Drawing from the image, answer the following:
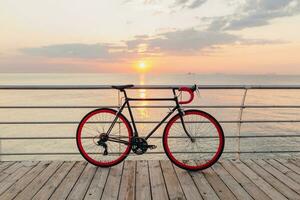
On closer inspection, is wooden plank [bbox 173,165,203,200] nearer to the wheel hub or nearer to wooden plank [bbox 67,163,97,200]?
the wheel hub

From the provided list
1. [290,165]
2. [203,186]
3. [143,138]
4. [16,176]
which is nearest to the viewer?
[203,186]

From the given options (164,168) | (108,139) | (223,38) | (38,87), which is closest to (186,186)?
(164,168)

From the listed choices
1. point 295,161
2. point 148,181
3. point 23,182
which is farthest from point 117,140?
point 295,161

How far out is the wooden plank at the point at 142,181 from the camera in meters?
3.19

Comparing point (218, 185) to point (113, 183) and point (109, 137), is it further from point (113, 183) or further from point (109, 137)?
point (109, 137)

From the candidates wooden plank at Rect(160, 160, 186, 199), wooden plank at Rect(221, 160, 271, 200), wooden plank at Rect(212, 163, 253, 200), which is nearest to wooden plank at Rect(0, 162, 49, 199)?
wooden plank at Rect(160, 160, 186, 199)

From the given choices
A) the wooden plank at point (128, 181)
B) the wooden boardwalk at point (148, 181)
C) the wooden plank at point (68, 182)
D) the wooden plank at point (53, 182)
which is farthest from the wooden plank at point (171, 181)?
the wooden plank at point (53, 182)

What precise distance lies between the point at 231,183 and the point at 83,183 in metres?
1.83

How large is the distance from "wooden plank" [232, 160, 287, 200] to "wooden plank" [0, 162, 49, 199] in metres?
2.81

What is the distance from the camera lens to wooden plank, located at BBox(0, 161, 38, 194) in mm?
3424

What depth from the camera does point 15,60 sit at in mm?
46656

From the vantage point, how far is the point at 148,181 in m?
3.58

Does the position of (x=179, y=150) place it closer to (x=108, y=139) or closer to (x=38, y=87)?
(x=108, y=139)

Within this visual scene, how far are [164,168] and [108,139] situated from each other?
891 mm
